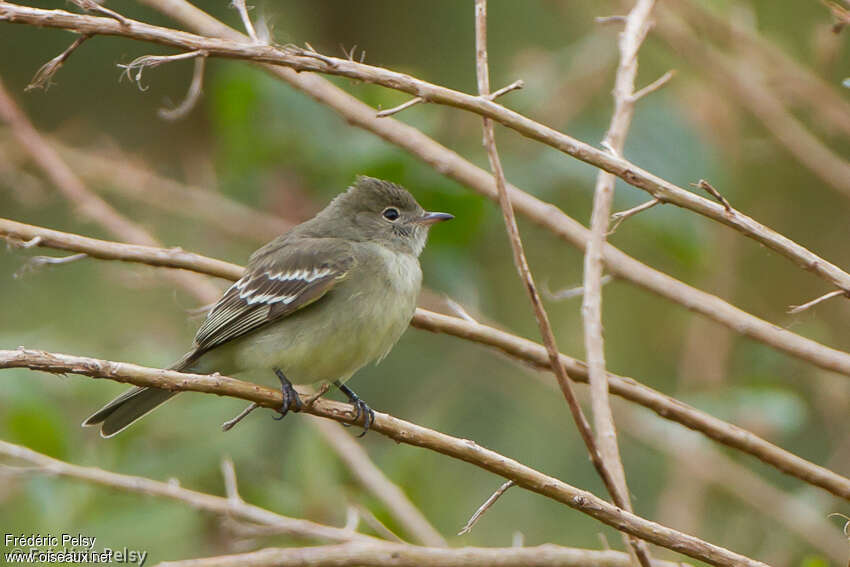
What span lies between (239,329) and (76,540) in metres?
1.07

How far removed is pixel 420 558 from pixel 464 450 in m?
0.55

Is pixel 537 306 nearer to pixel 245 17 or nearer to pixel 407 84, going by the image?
pixel 407 84

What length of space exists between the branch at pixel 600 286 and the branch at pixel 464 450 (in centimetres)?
25

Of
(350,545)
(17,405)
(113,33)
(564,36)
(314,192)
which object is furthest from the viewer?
(564,36)

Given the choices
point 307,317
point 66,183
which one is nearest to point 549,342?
point 307,317

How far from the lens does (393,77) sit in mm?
2637

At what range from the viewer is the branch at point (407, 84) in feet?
8.46

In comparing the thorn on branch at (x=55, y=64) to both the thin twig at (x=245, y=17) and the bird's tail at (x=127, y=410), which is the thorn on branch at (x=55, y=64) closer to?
the thin twig at (x=245, y=17)

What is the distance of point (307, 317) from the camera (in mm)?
4453

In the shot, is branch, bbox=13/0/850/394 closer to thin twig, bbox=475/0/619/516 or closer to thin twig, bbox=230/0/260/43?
thin twig, bbox=475/0/619/516

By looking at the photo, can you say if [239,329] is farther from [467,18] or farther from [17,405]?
[467,18]

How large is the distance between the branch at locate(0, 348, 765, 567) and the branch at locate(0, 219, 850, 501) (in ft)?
1.81

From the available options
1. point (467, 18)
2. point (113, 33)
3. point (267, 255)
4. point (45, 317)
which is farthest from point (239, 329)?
point (467, 18)

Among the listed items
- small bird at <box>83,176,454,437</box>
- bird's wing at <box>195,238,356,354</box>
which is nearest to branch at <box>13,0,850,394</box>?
small bird at <box>83,176,454,437</box>
